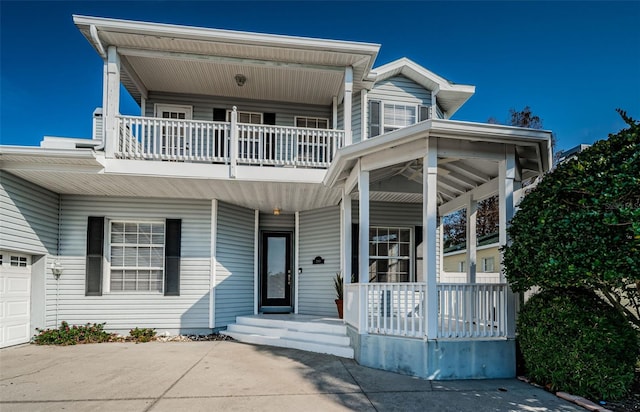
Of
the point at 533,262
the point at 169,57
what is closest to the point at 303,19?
the point at 169,57

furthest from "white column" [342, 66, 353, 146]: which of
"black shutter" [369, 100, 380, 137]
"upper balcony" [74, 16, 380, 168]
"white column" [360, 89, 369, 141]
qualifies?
"black shutter" [369, 100, 380, 137]

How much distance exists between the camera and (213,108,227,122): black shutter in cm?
928

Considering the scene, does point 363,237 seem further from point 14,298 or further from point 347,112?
point 14,298

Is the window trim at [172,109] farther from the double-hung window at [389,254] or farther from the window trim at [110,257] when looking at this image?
the double-hung window at [389,254]

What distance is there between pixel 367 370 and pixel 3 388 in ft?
15.6

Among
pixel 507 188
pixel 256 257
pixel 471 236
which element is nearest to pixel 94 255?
pixel 256 257

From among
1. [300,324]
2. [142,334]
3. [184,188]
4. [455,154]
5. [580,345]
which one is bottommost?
[142,334]

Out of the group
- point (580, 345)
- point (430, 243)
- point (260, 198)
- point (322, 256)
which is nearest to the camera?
point (580, 345)

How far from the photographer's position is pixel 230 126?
748cm

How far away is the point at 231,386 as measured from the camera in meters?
4.74

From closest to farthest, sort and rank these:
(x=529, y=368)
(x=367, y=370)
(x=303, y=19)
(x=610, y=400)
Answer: (x=610, y=400), (x=529, y=368), (x=367, y=370), (x=303, y=19)

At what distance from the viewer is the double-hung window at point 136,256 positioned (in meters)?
8.27

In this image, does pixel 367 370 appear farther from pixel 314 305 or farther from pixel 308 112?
pixel 308 112

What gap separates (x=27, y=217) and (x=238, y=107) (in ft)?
16.5
